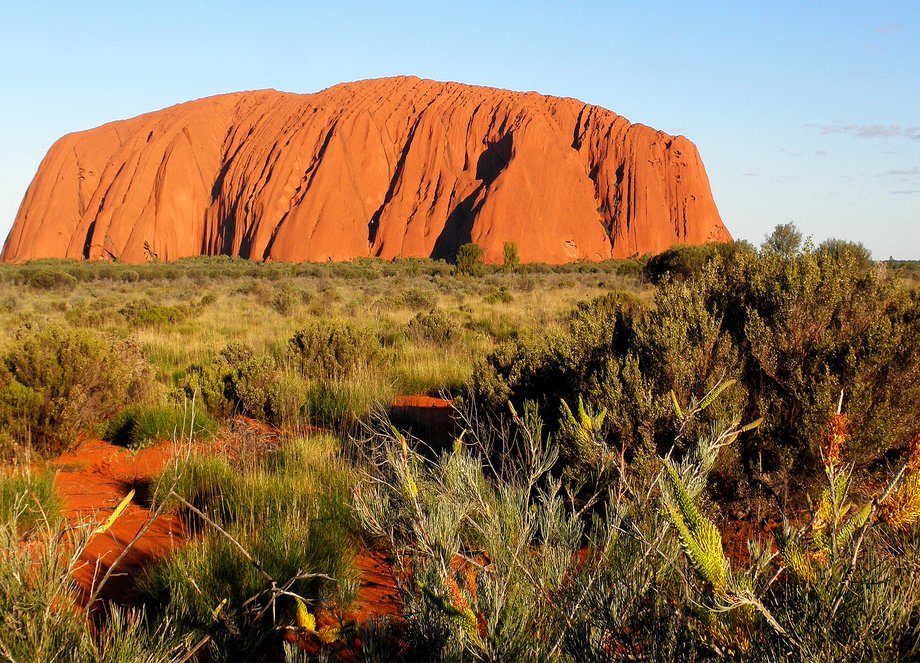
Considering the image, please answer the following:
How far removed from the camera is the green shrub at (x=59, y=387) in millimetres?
5172

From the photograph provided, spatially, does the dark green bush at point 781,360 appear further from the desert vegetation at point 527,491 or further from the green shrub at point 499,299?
the green shrub at point 499,299

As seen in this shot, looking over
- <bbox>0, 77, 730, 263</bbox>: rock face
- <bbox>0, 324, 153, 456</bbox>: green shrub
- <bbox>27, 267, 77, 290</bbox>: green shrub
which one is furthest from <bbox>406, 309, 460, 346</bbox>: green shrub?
<bbox>0, 77, 730, 263</bbox>: rock face

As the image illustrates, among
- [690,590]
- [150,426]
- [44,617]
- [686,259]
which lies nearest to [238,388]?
[150,426]

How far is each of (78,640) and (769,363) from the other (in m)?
3.42

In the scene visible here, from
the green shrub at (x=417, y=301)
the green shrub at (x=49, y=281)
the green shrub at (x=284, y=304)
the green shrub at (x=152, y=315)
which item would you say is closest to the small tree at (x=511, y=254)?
the green shrub at (x=49, y=281)

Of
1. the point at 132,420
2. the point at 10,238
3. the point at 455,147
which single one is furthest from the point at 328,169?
the point at 132,420

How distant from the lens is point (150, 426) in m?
5.57

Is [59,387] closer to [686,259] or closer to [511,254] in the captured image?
[686,259]

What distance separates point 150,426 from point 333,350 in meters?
2.88

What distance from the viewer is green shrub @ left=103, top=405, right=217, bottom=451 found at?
5.50 meters

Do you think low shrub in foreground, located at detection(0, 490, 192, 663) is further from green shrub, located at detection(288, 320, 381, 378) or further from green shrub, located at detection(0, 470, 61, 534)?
green shrub, located at detection(288, 320, 381, 378)

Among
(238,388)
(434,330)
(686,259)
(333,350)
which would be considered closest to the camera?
(238,388)

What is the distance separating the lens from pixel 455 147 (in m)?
63.9

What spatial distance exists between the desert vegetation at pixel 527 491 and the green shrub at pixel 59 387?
0.08 feet
